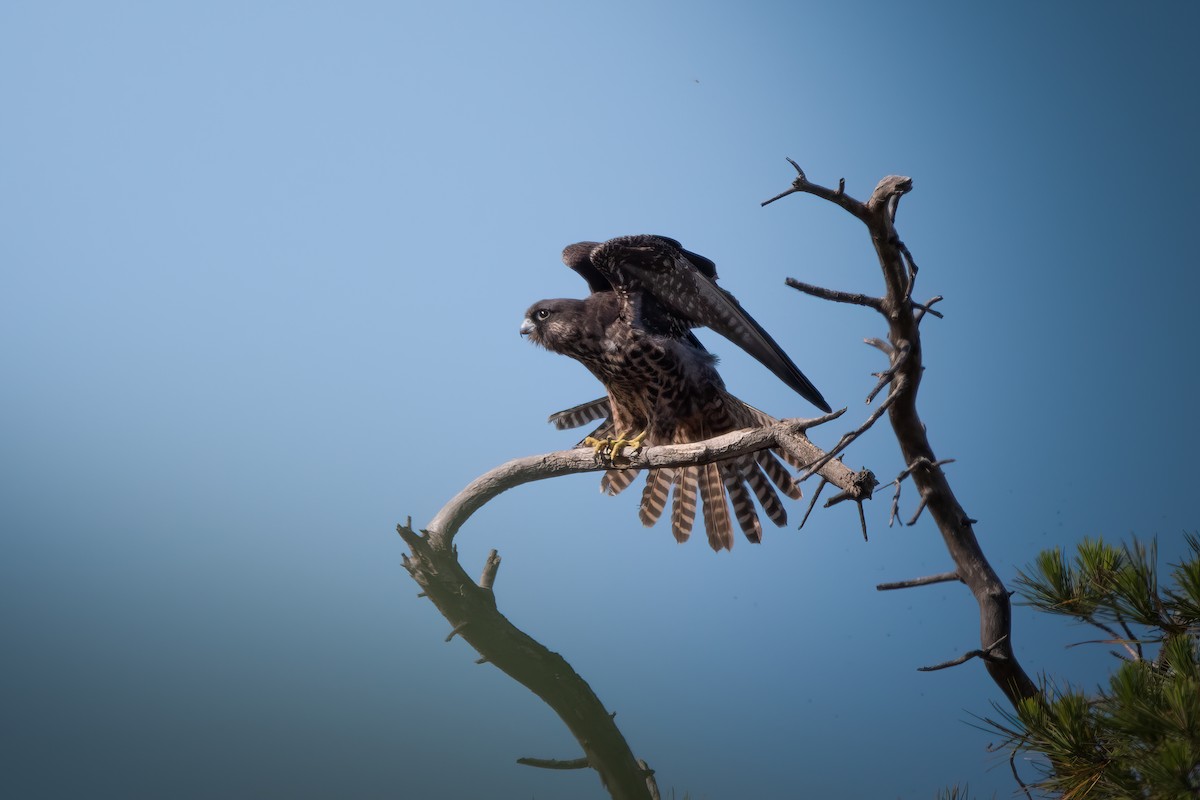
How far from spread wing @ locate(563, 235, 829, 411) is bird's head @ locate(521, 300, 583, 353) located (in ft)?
0.64

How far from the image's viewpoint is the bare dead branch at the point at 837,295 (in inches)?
84.6

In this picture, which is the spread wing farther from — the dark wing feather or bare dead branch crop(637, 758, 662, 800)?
bare dead branch crop(637, 758, 662, 800)

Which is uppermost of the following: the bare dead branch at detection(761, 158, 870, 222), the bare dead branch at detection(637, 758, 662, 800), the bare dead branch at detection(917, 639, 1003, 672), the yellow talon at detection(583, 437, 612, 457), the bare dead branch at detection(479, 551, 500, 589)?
the bare dead branch at detection(761, 158, 870, 222)

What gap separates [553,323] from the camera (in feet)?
11.5

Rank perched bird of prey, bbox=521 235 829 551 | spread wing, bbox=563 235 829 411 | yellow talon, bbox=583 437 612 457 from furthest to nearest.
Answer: yellow talon, bbox=583 437 612 457
perched bird of prey, bbox=521 235 829 551
spread wing, bbox=563 235 829 411

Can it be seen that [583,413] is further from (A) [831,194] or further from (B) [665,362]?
(A) [831,194]

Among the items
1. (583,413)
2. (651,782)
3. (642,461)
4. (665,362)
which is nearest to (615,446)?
(642,461)

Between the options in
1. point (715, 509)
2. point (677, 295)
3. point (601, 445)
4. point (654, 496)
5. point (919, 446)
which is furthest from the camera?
point (654, 496)

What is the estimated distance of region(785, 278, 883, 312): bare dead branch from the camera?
7.05 feet

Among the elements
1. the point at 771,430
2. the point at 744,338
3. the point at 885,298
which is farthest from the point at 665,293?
the point at 885,298

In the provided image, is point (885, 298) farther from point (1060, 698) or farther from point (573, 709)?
point (573, 709)

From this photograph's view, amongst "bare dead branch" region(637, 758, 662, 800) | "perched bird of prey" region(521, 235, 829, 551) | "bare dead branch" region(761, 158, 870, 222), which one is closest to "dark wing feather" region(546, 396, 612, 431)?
"perched bird of prey" region(521, 235, 829, 551)

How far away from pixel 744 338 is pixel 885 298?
712 mm

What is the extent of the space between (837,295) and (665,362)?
3.75ft
